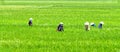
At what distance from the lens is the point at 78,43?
17016mm

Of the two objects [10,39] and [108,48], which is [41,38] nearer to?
[10,39]

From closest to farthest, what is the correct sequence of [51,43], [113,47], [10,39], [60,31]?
Answer: [113,47]
[51,43]
[10,39]
[60,31]

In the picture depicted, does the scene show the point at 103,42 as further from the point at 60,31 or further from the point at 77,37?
the point at 60,31

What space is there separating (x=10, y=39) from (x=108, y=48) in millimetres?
5366

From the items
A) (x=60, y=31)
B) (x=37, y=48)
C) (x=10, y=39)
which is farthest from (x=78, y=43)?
(x=60, y=31)

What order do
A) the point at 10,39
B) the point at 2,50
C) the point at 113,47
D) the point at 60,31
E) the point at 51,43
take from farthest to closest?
the point at 60,31 < the point at 10,39 < the point at 51,43 < the point at 113,47 < the point at 2,50

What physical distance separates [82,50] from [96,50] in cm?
56

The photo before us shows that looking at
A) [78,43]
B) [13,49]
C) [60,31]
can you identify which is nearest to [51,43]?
[78,43]

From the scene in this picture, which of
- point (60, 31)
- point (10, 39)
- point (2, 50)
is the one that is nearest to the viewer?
point (2, 50)

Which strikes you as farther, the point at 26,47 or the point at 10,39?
the point at 10,39

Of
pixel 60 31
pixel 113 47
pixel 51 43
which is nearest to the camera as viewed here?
pixel 113 47

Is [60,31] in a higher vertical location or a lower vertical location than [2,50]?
lower

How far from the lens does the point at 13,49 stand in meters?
15.0

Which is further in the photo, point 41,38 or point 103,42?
point 41,38
